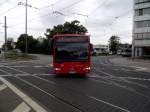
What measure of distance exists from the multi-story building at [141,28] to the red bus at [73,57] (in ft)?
213

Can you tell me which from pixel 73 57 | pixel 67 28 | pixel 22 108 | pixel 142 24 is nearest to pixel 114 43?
pixel 67 28

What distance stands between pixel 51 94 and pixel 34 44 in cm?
11312

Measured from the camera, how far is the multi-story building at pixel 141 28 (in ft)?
291

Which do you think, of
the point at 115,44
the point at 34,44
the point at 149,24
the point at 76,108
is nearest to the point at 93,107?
the point at 76,108

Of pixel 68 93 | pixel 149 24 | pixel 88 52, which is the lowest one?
pixel 68 93

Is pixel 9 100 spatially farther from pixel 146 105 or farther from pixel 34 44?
pixel 34 44

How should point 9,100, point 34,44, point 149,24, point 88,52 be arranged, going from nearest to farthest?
1. point 9,100
2. point 88,52
3. point 149,24
4. point 34,44

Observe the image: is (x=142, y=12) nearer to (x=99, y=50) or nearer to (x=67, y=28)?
(x=99, y=50)

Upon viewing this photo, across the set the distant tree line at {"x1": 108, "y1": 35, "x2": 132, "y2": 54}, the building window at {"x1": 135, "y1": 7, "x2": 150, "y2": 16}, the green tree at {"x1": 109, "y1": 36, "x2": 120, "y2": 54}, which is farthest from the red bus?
the green tree at {"x1": 109, "y1": 36, "x2": 120, "y2": 54}

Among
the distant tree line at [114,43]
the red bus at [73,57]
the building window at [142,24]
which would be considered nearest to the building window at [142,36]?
the building window at [142,24]

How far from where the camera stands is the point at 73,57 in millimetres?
24422

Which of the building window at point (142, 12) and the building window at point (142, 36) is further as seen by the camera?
the building window at point (142, 12)

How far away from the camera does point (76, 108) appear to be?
454 inches

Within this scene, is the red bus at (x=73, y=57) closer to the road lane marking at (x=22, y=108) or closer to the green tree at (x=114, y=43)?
the road lane marking at (x=22, y=108)
